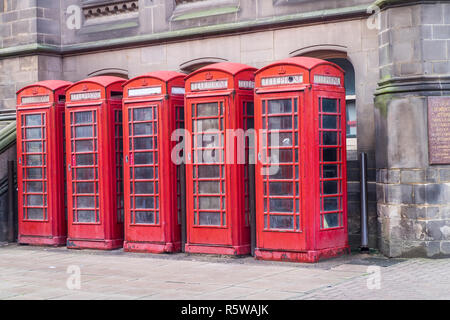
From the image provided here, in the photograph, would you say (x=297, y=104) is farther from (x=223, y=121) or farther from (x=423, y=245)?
(x=423, y=245)

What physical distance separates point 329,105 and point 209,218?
245cm

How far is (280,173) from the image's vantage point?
10164mm

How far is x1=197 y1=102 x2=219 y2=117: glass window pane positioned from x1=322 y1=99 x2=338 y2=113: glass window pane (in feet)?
5.21

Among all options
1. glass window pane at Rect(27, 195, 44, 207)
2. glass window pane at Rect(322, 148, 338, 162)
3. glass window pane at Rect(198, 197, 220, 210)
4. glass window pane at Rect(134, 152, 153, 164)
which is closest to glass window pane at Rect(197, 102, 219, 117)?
glass window pane at Rect(134, 152, 153, 164)

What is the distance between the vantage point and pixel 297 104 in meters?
9.95

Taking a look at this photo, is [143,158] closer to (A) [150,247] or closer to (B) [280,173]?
(A) [150,247]

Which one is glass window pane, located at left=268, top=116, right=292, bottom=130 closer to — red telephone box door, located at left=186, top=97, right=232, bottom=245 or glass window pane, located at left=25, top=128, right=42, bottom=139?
red telephone box door, located at left=186, top=97, right=232, bottom=245

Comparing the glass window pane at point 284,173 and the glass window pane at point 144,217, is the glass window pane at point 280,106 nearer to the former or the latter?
the glass window pane at point 284,173

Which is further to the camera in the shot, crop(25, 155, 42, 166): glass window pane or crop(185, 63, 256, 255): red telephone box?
crop(25, 155, 42, 166): glass window pane

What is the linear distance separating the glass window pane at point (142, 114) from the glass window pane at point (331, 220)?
10.3 ft

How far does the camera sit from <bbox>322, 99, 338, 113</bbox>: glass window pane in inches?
398

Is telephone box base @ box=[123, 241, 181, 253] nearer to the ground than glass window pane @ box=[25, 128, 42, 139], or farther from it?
nearer to the ground

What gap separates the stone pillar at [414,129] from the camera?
32.8 ft
